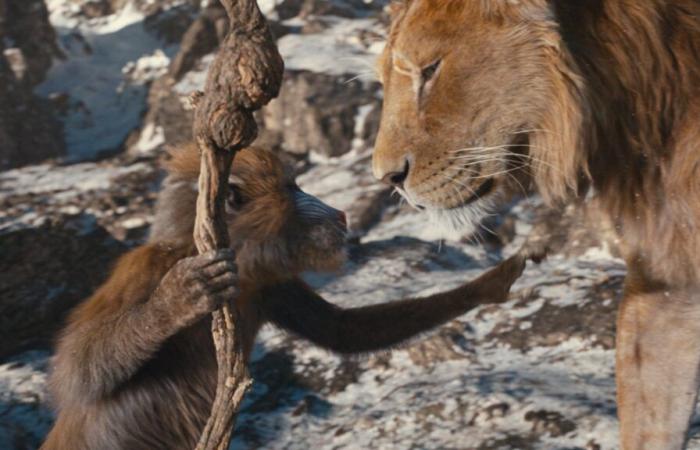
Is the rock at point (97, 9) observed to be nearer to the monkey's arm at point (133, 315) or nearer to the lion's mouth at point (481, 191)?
the monkey's arm at point (133, 315)

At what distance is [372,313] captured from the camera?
495 centimetres

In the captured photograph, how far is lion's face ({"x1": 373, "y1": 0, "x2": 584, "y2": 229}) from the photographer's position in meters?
3.54

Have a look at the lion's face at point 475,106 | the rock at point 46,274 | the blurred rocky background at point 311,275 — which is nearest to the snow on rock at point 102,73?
the blurred rocky background at point 311,275

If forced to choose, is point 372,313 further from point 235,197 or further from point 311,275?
point 311,275

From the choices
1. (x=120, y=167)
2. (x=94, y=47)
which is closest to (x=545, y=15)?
(x=120, y=167)

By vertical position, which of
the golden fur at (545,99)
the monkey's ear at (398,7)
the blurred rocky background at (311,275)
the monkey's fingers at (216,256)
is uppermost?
the monkey's ear at (398,7)

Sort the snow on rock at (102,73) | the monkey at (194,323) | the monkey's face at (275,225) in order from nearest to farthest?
the monkey at (194,323), the monkey's face at (275,225), the snow on rock at (102,73)

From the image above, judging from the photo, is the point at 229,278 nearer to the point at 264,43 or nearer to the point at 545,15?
the point at 264,43

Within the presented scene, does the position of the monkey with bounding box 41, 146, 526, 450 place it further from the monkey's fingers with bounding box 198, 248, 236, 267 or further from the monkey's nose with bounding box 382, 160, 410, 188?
the monkey's nose with bounding box 382, 160, 410, 188

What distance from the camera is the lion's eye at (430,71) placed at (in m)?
3.63

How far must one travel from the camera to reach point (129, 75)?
11664mm

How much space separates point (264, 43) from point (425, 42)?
918 millimetres

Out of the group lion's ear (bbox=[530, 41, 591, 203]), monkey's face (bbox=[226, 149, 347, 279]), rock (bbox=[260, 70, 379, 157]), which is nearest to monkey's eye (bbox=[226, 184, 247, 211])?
monkey's face (bbox=[226, 149, 347, 279])

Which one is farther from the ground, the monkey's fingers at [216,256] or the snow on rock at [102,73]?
the monkey's fingers at [216,256]
